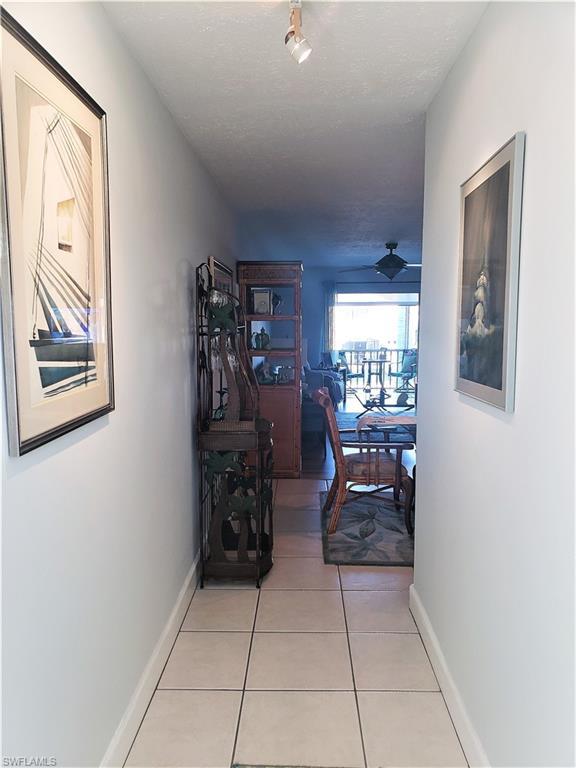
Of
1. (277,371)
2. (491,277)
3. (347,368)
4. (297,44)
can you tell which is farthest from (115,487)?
(347,368)

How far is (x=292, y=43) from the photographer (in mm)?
1534

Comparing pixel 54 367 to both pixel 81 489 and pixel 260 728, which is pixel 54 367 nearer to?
pixel 81 489

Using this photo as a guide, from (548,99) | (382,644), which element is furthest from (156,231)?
(382,644)

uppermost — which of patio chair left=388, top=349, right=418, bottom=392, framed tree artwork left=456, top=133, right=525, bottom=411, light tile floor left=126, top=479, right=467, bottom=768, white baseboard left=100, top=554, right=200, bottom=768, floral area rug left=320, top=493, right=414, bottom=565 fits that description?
framed tree artwork left=456, top=133, right=525, bottom=411

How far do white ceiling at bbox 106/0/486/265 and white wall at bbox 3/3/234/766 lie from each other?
15 centimetres

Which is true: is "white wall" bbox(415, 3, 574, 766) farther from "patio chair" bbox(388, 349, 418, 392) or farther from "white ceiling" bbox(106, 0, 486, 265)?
"patio chair" bbox(388, 349, 418, 392)

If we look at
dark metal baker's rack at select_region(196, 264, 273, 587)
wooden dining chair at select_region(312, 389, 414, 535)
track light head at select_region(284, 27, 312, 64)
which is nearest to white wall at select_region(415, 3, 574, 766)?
track light head at select_region(284, 27, 312, 64)

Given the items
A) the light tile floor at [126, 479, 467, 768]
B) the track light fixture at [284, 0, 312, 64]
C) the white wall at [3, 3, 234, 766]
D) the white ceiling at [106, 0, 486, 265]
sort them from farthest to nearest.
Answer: the light tile floor at [126, 479, 467, 768]
the white ceiling at [106, 0, 486, 265]
the track light fixture at [284, 0, 312, 64]
the white wall at [3, 3, 234, 766]

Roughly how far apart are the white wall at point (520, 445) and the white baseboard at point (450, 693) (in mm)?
35

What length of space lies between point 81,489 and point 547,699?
4.04 ft

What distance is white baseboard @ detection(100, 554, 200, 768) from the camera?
163 centimetres

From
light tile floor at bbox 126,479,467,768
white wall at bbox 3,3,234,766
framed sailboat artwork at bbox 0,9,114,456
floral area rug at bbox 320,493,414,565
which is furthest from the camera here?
floral area rug at bbox 320,493,414,565

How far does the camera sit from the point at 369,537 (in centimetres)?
354

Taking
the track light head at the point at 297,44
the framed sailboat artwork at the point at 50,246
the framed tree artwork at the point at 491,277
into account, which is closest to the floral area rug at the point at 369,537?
the framed tree artwork at the point at 491,277
